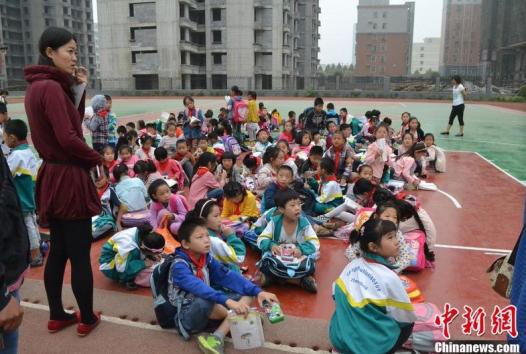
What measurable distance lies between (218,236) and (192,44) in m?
46.8

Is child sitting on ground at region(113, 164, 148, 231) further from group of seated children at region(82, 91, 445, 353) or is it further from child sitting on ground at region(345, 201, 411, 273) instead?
child sitting on ground at region(345, 201, 411, 273)

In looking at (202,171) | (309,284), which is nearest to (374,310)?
(309,284)

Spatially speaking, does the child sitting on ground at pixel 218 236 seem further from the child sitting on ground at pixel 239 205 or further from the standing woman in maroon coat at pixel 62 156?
the standing woman in maroon coat at pixel 62 156

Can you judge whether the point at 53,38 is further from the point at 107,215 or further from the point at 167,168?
the point at 167,168

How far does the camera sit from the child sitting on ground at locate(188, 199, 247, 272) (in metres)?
3.67

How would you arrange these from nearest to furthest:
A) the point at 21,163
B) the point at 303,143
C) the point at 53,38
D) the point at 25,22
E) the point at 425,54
Answer: the point at 53,38
the point at 21,163
the point at 303,143
the point at 25,22
the point at 425,54

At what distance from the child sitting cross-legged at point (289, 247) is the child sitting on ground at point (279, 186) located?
934 millimetres

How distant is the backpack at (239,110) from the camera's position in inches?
465

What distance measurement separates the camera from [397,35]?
262ft

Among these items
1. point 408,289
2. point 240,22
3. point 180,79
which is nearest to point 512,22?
point 240,22

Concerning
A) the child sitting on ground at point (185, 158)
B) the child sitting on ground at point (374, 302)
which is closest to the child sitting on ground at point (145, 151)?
the child sitting on ground at point (185, 158)

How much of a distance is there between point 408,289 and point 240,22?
46.8m

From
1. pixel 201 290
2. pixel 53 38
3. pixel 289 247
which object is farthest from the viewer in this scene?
pixel 289 247

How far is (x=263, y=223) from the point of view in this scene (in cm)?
485
